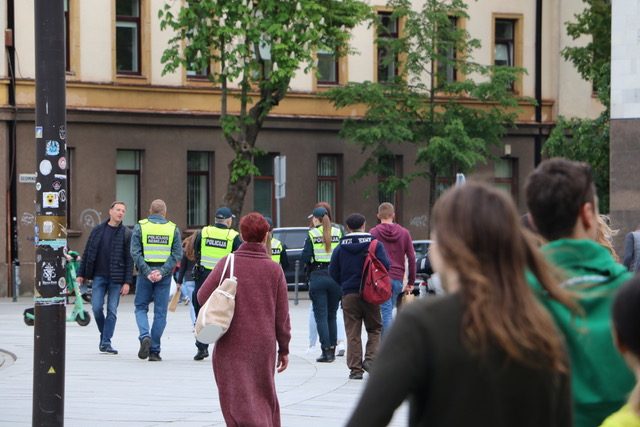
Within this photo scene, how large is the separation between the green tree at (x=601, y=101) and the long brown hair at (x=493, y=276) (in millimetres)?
34045

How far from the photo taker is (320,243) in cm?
1723

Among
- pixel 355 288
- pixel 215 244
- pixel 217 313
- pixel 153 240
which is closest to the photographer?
pixel 217 313

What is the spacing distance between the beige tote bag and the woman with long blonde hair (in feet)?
18.3

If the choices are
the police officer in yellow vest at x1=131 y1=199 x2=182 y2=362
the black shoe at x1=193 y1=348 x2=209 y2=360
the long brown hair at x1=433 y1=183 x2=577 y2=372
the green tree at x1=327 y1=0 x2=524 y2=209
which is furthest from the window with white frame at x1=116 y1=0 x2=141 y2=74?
the long brown hair at x1=433 y1=183 x2=577 y2=372

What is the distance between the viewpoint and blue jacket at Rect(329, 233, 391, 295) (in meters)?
15.5

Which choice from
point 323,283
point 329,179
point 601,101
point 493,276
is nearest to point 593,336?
point 493,276

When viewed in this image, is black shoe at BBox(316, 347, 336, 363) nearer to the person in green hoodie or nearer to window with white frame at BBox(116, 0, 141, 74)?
the person in green hoodie

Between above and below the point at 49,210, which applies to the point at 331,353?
below

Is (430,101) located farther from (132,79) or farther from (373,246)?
(373,246)

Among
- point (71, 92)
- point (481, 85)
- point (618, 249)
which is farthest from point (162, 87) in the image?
point (618, 249)

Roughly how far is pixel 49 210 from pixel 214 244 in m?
6.73

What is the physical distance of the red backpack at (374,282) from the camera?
50.2 feet

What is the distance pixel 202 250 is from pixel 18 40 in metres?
20.4

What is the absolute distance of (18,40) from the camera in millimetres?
35906
